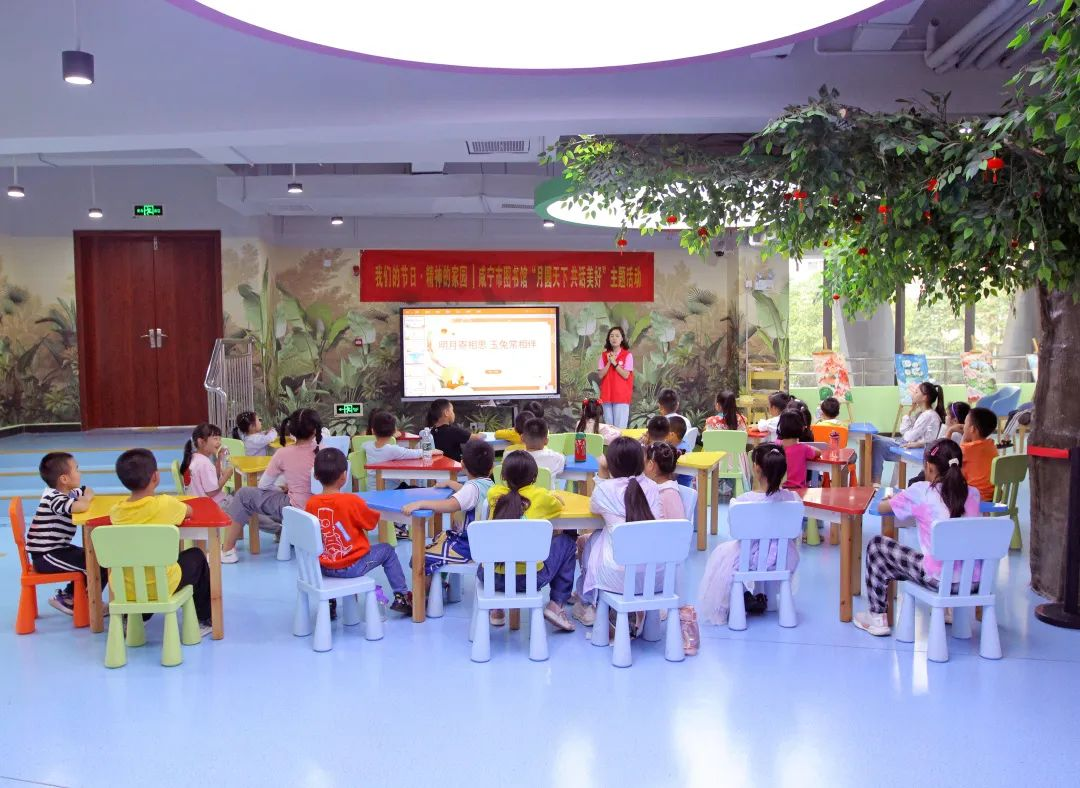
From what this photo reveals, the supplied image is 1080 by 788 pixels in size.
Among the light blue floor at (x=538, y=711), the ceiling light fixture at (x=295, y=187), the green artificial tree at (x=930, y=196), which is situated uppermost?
the ceiling light fixture at (x=295, y=187)

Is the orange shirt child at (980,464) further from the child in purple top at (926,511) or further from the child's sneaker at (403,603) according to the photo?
the child's sneaker at (403,603)

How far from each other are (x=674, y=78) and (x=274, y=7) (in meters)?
3.51

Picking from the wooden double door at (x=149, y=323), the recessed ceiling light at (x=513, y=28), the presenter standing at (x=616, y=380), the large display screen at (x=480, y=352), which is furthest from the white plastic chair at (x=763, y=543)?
the wooden double door at (x=149, y=323)

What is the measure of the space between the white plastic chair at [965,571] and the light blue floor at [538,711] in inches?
4.4

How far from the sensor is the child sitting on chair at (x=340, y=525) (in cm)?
437

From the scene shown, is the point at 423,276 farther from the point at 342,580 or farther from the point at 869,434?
the point at 342,580

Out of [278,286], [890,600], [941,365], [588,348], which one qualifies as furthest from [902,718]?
[941,365]

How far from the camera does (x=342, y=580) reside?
4391 millimetres

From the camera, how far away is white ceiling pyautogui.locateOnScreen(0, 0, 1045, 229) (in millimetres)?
5980

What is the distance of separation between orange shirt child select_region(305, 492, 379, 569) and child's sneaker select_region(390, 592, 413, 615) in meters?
0.51

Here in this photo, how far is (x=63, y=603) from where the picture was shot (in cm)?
484

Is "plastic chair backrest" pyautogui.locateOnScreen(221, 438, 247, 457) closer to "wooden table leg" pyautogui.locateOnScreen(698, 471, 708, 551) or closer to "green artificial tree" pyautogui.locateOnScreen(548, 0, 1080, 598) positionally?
"green artificial tree" pyautogui.locateOnScreen(548, 0, 1080, 598)

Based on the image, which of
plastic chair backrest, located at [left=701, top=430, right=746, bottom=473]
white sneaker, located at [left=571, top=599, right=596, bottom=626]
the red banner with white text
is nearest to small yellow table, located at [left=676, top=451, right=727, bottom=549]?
plastic chair backrest, located at [left=701, top=430, right=746, bottom=473]

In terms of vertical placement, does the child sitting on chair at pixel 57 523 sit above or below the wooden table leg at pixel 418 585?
above
